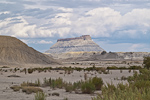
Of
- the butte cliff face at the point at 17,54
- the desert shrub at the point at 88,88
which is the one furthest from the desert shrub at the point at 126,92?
the butte cliff face at the point at 17,54

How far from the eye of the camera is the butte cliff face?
8300cm

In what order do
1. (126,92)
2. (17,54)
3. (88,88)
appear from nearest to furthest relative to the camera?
(126,92) < (88,88) < (17,54)

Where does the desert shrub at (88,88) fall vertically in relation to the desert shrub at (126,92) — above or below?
below

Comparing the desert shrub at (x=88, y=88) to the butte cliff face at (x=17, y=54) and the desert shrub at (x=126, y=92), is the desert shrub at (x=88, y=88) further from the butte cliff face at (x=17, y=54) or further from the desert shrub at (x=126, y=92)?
the butte cliff face at (x=17, y=54)

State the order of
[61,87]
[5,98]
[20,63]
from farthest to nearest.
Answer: [20,63] < [61,87] < [5,98]

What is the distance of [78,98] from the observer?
48.5 ft

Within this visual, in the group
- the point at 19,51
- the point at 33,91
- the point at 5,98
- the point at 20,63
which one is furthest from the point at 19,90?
the point at 19,51

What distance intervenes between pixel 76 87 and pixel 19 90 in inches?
151

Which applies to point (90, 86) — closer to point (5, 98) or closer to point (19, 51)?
point (5, 98)

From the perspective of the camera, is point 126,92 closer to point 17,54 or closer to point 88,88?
point 88,88

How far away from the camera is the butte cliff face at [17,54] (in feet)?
272

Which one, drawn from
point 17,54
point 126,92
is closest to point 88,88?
point 126,92

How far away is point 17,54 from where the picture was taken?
281 ft

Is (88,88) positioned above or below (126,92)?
below
